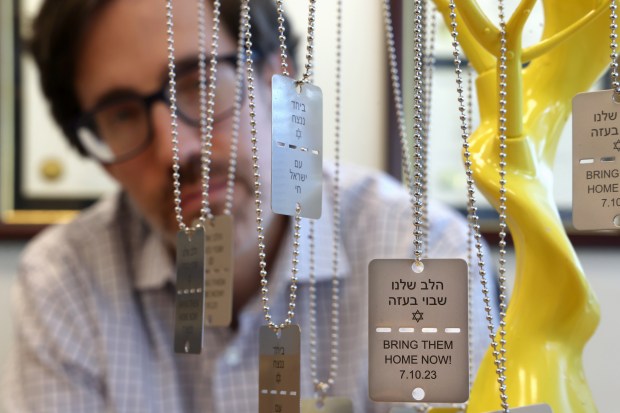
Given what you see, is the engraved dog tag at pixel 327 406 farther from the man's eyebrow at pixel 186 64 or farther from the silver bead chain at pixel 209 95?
the man's eyebrow at pixel 186 64

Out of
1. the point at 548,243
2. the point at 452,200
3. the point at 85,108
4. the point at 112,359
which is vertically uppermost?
the point at 85,108

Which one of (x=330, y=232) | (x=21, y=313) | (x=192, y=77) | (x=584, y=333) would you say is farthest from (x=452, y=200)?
(x=584, y=333)

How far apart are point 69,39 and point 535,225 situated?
93 cm

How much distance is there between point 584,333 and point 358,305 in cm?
73

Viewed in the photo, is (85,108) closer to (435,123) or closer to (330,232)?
(330,232)

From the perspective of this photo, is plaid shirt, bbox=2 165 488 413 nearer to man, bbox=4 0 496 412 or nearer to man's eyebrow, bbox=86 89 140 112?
man, bbox=4 0 496 412

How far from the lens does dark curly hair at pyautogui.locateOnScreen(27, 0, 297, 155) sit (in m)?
1.21

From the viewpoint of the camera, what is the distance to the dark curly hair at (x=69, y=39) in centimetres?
121

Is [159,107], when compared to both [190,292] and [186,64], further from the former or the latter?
[190,292]

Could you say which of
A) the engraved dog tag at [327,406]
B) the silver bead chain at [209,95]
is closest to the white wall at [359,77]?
the silver bead chain at [209,95]

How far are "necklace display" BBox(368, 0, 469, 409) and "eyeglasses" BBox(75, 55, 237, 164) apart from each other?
63cm

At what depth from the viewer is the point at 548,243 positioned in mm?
567

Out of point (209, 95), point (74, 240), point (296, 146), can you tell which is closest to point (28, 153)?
point (74, 240)

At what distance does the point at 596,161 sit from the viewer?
0.54 metres
